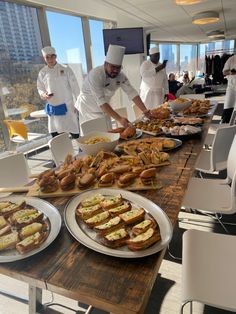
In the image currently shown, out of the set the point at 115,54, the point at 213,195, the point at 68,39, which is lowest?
the point at 213,195

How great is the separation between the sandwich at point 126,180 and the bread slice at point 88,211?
0.19 meters

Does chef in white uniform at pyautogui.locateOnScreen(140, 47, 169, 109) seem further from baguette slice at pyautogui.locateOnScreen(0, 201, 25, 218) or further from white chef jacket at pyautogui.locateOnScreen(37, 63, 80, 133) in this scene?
baguette slice at pyautogui.locateOnScreen(0, 201, 25, 218)

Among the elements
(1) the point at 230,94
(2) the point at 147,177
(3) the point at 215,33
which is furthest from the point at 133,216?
(3) the point at 215,33

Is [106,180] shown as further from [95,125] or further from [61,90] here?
[61,90]

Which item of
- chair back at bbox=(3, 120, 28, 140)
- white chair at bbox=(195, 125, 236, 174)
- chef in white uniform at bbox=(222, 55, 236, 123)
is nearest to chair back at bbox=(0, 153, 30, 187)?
white chair at bbox=(195, 125, 236, 174)

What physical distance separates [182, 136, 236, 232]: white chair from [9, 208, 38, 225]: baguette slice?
854mm

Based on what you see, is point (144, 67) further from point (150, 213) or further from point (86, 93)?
point (150, 213)

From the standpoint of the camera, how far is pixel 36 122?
4.22m

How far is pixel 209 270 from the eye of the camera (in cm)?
96

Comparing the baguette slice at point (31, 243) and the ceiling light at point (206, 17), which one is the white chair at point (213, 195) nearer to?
the baguette slice at point (31, 243)

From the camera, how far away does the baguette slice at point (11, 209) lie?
81 centimetres

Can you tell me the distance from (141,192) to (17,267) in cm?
50

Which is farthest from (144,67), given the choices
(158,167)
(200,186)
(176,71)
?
(176,71)

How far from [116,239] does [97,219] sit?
0.12 metres
